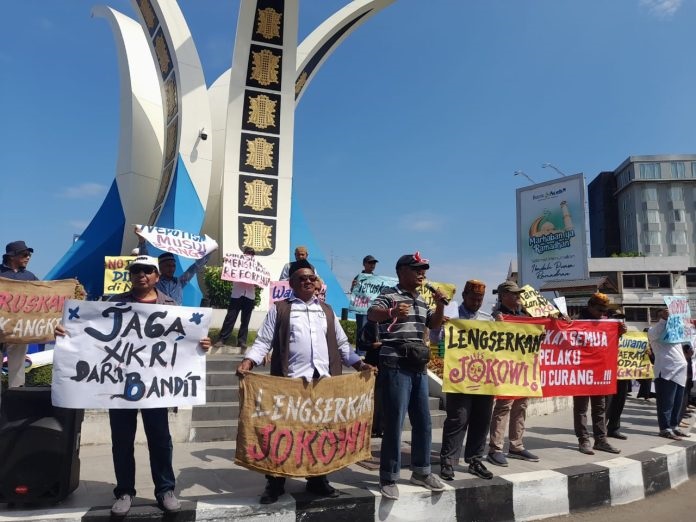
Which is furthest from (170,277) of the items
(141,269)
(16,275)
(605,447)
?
(605,447)

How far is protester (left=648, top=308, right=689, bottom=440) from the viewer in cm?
612

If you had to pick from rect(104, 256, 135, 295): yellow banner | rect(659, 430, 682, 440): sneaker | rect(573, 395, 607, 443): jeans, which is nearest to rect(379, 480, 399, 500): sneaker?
rect(573, 395, 607, 443): jeans

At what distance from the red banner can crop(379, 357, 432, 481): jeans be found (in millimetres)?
1531

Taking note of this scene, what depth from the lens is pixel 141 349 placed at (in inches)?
134

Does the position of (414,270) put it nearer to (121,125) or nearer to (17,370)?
(17,370)

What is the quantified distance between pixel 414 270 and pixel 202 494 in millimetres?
2166

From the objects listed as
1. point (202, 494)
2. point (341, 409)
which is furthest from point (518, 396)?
point (202, 494)

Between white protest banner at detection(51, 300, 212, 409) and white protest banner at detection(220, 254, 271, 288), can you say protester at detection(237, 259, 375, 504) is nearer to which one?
white protest banner at detection(51, 300, 212, 409)

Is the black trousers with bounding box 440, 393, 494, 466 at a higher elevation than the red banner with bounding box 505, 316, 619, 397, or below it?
below

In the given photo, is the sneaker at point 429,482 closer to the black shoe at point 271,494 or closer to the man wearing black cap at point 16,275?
the black shoe at point 271,494

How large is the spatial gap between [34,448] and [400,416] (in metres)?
2.35

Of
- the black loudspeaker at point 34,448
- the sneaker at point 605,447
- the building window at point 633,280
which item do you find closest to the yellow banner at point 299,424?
the black loudspeaker at point 34,448

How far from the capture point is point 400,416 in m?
3.63

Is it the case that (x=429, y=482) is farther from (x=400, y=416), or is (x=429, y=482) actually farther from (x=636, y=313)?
(x=636, y=313)
